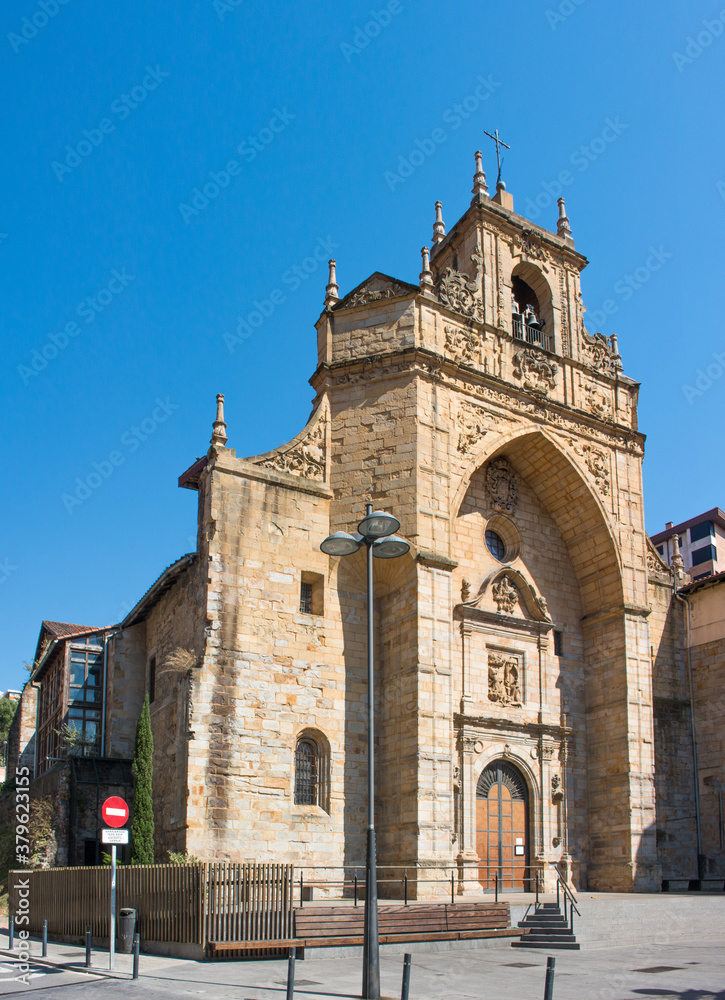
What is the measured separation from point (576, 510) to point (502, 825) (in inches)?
361

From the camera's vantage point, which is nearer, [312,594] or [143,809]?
[143,809]

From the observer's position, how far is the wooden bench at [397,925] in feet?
51.1

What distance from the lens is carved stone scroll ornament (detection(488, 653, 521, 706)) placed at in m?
25.2

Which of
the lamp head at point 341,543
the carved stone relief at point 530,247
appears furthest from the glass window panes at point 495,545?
the lamp head at point 341,543

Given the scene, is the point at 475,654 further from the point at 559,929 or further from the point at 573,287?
the point at 573,287

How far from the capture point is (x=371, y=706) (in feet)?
43.3

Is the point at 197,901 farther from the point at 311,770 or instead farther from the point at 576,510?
the point at 576,510

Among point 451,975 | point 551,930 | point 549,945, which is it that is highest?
point 451,975

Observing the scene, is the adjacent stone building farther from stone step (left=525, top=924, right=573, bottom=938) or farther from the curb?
the curb

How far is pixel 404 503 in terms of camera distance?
23297 millimetres

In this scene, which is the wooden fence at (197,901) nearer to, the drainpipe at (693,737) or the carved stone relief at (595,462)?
the carved stone relief at (595,462)

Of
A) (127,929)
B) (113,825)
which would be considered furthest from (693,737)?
(113,825)

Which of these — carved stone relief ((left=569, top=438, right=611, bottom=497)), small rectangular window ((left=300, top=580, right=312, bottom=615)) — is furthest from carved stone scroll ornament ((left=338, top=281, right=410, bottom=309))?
small rectangular window ((left=300, top=580, right=312, bottom=615))

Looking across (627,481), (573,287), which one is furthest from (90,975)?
(573,287)
